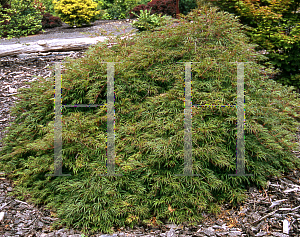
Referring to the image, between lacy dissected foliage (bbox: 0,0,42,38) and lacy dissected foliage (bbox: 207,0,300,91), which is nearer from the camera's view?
lacy dissected foliage (bbox: 207,0,300,91)

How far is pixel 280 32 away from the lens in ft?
14.9

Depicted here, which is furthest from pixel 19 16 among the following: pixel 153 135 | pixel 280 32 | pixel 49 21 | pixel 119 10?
pixel 119 10

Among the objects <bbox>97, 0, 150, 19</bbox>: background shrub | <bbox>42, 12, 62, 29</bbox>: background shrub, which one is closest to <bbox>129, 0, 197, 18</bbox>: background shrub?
<bbox>97, 0, 150, 19</bbox>: background shrub

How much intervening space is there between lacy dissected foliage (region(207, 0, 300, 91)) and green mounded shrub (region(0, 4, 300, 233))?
68.1 inches

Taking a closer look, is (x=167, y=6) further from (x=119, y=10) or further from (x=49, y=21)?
(x=49, y=21)

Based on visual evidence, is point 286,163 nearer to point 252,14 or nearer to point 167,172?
point 167,172

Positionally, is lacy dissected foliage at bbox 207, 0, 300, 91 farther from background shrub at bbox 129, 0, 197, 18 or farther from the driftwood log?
background shrub at bbox 129, 0, 197, 18

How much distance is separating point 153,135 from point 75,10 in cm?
839

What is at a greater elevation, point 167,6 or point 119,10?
point 119,10

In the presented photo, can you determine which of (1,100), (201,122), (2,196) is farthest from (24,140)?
(201,122)

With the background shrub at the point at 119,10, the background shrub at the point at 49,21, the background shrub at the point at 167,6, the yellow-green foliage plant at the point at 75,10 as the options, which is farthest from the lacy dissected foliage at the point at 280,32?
the background shrub at the point at 119,10

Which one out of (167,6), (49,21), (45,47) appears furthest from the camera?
(49,21)

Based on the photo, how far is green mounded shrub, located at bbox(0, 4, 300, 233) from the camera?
2.30 metres

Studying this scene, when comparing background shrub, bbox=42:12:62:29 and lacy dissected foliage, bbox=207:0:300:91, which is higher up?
background shrub, bbox=42:12:62:29
